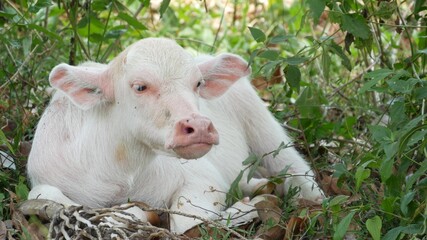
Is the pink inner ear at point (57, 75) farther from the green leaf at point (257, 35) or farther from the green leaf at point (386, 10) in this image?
the green leaf at point (386, 10)

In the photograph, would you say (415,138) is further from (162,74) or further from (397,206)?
(162,74)

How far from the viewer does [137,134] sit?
5289 millimetres

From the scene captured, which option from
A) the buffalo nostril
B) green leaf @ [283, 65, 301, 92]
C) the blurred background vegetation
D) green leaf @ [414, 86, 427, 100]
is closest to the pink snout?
the buffalo nostril

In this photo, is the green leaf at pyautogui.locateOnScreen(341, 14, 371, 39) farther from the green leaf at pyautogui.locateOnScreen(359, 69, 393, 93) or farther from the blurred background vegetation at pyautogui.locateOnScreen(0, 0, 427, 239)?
the green leaf at pyautogui.locateOnScreen(359, 69, 393, 93)

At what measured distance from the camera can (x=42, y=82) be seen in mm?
7016

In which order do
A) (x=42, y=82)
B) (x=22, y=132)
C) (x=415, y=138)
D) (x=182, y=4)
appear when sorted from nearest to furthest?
(x=415, y=138), (x=22, y=132), (x=42, y=82), (x=182, y=4)

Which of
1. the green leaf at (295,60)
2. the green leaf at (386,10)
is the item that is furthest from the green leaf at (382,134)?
the green leaf at (386,10)

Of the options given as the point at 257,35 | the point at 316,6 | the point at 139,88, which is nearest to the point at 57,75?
the point at 139,88

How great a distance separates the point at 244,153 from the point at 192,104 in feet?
4.49

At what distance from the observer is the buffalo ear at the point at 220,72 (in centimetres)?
563

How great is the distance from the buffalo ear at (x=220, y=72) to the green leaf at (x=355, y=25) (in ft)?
1.96

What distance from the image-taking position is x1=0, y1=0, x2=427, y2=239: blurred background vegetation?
4812 millimetres

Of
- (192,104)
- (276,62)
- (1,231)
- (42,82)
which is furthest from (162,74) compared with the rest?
(42,82)

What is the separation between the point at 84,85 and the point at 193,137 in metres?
0.88
